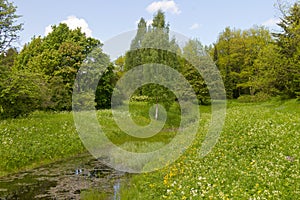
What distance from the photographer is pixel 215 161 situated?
10.8 meters

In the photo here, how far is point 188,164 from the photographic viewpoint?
11516 millimetres

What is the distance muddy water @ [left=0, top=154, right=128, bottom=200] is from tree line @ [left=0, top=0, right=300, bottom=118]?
696 cm

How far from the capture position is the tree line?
832 inches

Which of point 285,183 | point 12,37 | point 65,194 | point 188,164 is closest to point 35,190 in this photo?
point 65,194

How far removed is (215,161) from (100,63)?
29826mm

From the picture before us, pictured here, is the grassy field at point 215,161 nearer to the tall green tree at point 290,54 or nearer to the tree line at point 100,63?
the tree line at point 100,63

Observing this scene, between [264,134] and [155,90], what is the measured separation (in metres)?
21.8

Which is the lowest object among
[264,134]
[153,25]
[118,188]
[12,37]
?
[118,188]

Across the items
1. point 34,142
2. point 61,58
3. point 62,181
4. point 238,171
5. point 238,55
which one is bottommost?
point 62,181

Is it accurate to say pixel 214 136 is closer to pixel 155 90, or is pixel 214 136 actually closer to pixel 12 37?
pixel 12 37

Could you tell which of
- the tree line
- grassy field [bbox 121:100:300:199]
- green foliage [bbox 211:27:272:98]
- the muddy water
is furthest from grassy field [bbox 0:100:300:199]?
green foliage [bbox 211:27:272:98]

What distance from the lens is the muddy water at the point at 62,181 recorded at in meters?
11.9

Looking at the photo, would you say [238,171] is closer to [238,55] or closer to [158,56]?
[158,56]

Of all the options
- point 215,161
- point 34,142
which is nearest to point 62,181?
point 34,142
